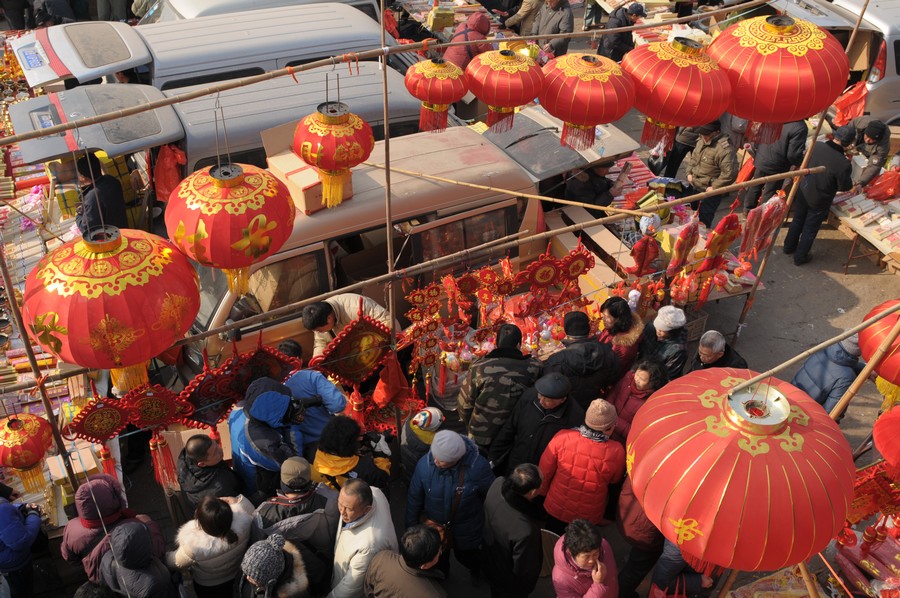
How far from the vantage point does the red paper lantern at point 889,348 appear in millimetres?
4480

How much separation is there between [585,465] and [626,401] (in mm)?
818

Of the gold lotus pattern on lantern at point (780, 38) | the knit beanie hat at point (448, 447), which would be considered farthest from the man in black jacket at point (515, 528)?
the gold lotus pattern on lantern at point (780, 38)

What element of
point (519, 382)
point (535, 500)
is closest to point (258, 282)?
point (519, 382)

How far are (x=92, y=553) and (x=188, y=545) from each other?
0.55m

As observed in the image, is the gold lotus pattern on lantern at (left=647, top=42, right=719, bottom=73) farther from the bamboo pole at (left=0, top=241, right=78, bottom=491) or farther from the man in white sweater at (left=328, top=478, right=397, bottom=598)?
the bamboo pole at (left=0, top=241, right=78, bottom=491)

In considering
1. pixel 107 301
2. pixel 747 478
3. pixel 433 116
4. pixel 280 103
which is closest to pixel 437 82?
pixel 433 116

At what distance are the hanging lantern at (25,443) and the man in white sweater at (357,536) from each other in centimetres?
209

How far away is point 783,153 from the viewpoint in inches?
361

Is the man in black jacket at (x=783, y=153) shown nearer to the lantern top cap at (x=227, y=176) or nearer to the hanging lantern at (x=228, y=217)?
the hanging lantern at (x=228, y=217)

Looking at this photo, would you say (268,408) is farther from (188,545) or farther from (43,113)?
(43,113)

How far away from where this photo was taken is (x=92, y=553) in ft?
14.9

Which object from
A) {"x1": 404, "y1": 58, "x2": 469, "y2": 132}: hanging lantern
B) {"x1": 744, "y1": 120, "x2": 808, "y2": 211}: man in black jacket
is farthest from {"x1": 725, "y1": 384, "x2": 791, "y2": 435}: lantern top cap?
{"x1": 744, "y1": 120, "x2": 808, "y2": 211}: man in black jacket

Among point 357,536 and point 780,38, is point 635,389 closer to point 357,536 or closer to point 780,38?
point 357,536

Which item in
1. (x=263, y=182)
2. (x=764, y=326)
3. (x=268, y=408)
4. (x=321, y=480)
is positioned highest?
(x=263, y=182)
